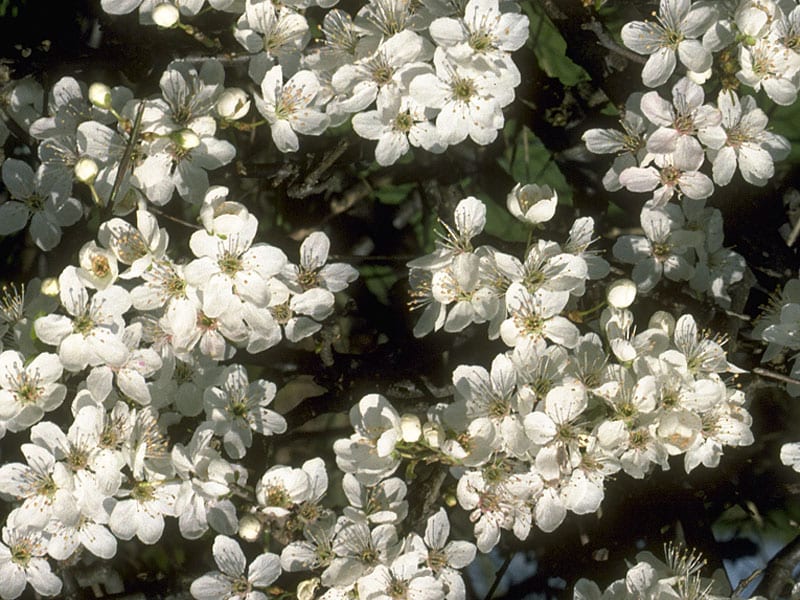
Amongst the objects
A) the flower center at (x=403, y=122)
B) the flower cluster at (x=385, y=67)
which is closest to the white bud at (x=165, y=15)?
the flower cluster at (x=385, y=67)

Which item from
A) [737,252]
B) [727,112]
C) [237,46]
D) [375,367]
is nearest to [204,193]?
[237,46]

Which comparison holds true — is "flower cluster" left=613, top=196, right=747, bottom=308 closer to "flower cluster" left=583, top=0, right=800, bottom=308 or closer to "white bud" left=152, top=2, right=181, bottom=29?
"flower cluster" left=583, top=0, right=800, bottom=308

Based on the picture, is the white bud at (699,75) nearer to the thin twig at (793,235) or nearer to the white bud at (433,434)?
the thin twig at (793,235)

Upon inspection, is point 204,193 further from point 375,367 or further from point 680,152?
point 680,152

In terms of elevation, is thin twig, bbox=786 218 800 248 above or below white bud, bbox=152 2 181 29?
below

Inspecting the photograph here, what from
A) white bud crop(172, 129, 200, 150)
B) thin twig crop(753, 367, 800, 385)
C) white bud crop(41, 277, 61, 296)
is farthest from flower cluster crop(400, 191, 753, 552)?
white bud crop(41, 277, 61, 296)

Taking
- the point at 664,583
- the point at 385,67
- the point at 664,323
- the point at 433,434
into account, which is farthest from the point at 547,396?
the point at 385,67
